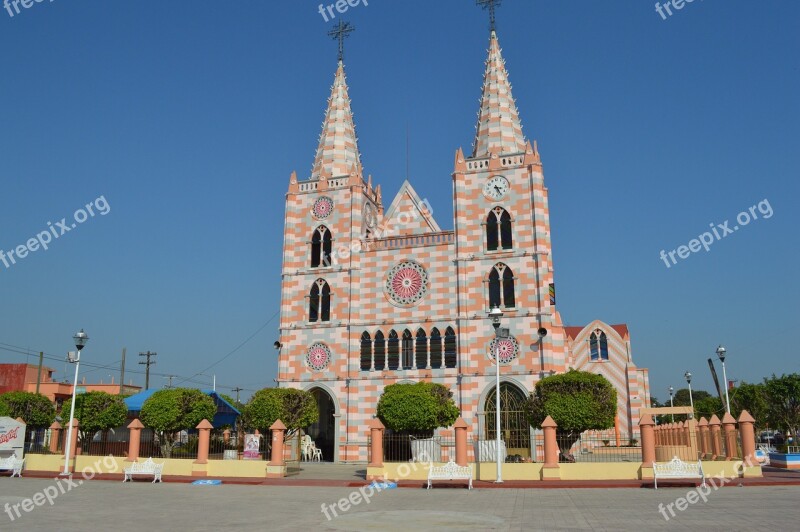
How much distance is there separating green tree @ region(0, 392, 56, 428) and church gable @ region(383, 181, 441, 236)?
2184 centimetres

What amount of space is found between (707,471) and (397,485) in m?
10.4

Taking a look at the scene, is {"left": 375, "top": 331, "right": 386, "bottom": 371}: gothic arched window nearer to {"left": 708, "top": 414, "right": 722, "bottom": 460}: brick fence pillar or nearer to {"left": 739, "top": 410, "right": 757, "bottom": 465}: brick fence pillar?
{"left": 708, "top": 414, "right": 722, "bottom": 460}: brick fence pillar

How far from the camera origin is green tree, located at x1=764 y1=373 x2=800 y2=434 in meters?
40.8

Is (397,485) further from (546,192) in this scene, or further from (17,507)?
(546,192)

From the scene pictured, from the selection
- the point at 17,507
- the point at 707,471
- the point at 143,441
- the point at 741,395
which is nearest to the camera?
the point at 17,507

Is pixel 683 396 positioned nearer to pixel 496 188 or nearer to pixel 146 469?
pixel 496 188

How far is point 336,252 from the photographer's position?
39.9 meters

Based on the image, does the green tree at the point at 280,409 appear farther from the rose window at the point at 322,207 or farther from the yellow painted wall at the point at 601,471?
the yellow painted wall at the point at 601,471

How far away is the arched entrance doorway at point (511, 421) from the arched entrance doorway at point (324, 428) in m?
10.4

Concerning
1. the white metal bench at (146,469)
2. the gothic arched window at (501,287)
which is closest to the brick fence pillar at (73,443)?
the white metal bench at (146,469)

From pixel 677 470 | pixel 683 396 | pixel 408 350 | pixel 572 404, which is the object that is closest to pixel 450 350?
pixel 408 350

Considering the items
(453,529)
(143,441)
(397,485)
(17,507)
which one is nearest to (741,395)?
(397,485)

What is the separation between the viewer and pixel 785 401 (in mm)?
41344

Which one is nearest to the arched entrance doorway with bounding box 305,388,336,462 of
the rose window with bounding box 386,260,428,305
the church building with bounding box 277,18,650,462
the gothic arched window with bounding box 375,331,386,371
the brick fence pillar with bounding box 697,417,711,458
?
the church building with bounding box 277,18,650,462
